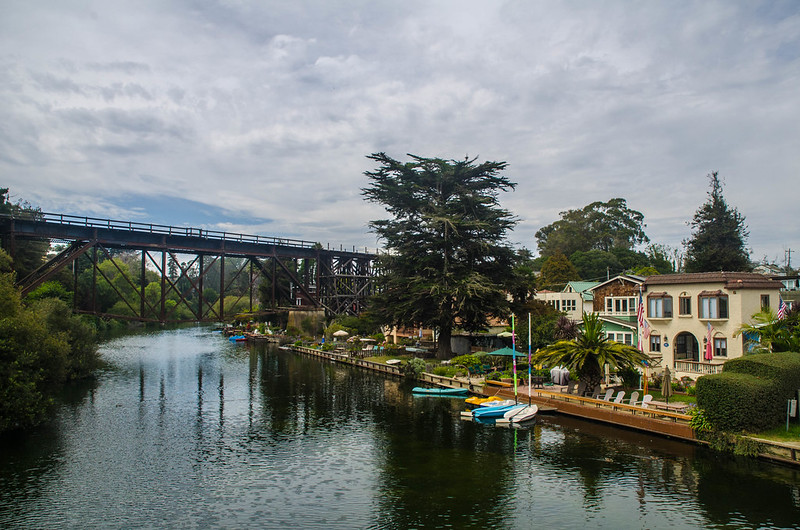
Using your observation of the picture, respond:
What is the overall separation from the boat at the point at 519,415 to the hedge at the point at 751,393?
9.76 m

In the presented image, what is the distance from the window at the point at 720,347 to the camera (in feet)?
122

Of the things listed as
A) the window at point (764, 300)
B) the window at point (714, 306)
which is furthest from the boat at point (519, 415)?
the window at point (764, 300)

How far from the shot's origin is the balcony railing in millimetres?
35844

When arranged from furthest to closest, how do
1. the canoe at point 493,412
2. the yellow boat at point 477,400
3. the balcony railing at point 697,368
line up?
1. the yellow boat at point 477,400
2. the balcony railing at point 697,368
3. the canoe at point 493,412

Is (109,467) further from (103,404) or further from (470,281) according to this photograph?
(470,281)

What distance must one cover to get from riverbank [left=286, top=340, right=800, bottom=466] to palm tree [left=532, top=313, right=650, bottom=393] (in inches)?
75.3

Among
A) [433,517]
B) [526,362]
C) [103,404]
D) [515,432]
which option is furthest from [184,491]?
[526,362]

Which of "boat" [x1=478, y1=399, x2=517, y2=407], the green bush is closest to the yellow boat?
"boat" [x1=478, y1=399, x2=517, y2=407]

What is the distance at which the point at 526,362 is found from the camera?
47.6 metres

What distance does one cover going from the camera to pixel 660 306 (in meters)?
41.0

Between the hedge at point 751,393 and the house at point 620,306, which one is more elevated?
the house at point 620,306

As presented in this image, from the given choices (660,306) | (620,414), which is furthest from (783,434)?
(660,306)

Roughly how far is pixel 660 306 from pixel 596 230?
82592mm

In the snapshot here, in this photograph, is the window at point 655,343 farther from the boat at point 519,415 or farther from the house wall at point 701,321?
the boat at point 519,415
